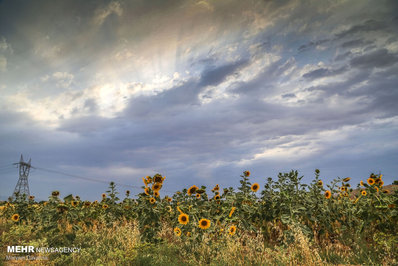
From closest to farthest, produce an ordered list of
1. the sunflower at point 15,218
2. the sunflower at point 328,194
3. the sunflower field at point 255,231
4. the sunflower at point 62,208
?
the sunflower field at point 255,231 → the sunflower at point 328,194 → the sunflower at point 62,208 → the sunflower at point 15,218

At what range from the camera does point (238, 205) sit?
25.7 ft

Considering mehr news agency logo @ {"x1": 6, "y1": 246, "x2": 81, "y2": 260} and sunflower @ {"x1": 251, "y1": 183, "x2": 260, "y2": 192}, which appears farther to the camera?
sunflower @ {"x1": 251, "y1": 183, "x2": 260, "y2": 192}

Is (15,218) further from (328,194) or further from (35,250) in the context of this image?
(328,194)

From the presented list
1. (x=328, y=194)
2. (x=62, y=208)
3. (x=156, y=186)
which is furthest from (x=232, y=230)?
(x=62, y=208)

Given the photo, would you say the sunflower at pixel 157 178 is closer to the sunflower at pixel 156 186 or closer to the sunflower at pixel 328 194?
the sunflower at pixel 156 186

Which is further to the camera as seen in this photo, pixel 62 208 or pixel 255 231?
pixel 62 208

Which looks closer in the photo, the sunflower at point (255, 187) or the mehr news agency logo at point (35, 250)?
the mehr news agency logo at point (35, 250)

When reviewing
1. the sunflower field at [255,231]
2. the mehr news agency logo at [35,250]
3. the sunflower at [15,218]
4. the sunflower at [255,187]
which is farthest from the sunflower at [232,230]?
the sunflower at [15,218]

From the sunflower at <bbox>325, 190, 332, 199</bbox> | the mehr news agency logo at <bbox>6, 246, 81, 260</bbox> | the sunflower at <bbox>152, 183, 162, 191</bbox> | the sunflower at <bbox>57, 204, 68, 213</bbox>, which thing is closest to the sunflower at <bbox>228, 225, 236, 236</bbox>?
the sunflower at <bbox>152, 183, 162, 191</bbox>

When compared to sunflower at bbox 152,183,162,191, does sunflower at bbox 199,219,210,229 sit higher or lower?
lower

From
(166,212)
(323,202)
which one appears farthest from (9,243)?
(323,202)

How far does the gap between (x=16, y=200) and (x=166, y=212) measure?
7722mm

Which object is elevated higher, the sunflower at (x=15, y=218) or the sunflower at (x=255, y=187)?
the sunflower at (x=255, y=187)

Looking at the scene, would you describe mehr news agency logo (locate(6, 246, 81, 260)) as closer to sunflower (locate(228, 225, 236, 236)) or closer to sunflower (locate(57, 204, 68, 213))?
sunflower (locate(57, 204, 68, 213))
